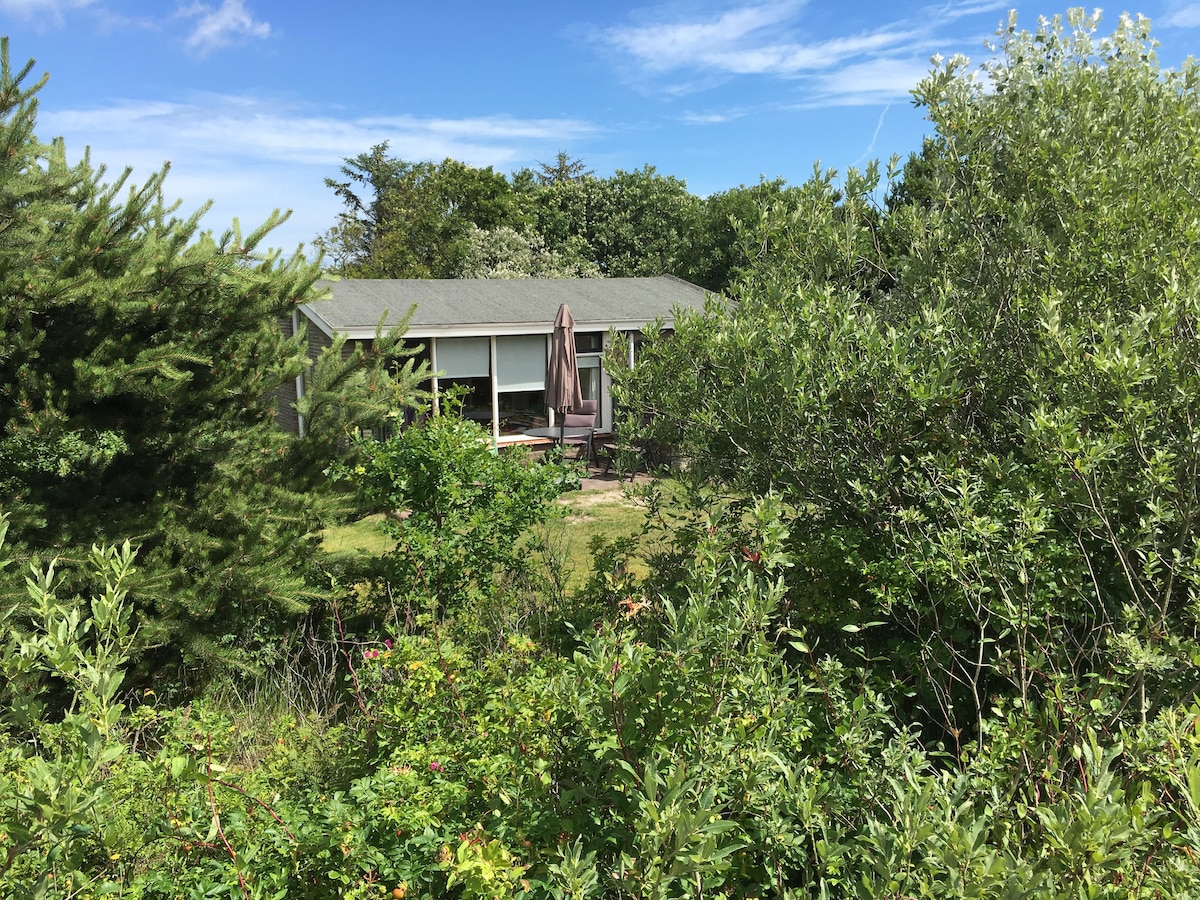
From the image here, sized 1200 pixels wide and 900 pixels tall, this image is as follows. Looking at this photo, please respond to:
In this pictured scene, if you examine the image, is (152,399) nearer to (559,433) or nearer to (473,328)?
(559,433)

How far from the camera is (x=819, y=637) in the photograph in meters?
3.71

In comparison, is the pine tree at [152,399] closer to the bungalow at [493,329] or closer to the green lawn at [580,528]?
the green lawn at [580,528]

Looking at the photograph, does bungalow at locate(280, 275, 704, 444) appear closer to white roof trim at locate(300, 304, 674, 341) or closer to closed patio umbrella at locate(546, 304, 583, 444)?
white roof trim at locate(300, 304, 674, 341)

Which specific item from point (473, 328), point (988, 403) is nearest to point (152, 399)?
point (988, 403)

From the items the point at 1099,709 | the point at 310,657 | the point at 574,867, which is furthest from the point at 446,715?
the point at 310,657

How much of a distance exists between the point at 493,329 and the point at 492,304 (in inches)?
56.5

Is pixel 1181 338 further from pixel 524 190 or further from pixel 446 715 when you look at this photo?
pixel 524 190

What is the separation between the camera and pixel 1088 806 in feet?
5.65

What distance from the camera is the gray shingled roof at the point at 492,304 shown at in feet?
53.4

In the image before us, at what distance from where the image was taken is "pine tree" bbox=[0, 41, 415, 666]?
445 centimetres

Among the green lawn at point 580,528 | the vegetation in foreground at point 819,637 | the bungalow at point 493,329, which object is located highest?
the bungalow at point 493,329

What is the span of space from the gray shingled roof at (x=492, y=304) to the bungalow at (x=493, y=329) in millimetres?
23

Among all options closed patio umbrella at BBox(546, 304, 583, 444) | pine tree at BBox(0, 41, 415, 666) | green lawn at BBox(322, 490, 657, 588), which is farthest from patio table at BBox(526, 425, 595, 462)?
pine tree at BBox(0, 41, 415, 666)

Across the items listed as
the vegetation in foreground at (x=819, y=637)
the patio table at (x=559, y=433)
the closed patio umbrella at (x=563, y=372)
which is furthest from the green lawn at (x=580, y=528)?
the vegetation in foreground at (x=819, y=637)
